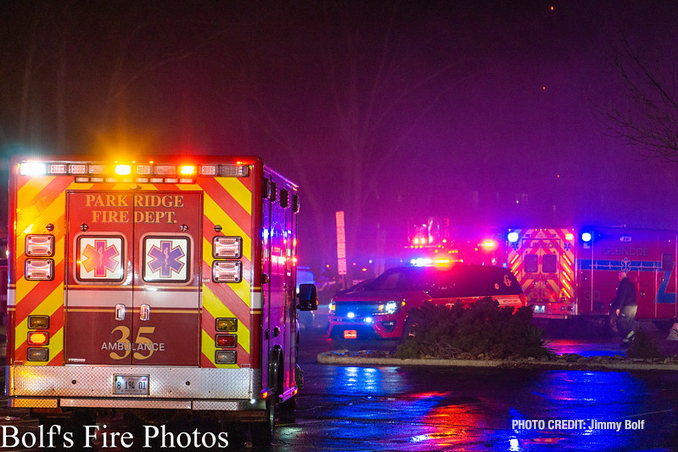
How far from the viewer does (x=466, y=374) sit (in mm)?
15836

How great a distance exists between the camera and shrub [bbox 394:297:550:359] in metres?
17.1

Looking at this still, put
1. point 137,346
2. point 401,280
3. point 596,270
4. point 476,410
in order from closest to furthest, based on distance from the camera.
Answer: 1. point 137,346
2. point 476,410
3. point 401,280
4. point 596,270

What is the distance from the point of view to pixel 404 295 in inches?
747

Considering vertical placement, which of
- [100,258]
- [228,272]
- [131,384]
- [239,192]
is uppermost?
[239,192]

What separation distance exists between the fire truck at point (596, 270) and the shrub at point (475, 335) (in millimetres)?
6576

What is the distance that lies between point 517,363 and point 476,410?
5.24 m

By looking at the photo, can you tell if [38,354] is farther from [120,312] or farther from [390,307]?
[390,307]

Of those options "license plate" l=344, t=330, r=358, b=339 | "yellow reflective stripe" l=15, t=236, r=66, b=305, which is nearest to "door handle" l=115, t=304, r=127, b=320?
"yellow reflective stripe" l=15, t=236, r=66, b=305

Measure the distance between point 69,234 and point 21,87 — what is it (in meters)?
24.3

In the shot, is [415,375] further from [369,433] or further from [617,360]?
[369,433]

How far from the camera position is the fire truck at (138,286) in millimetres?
8617

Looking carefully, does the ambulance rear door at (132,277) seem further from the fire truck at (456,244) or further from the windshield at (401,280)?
the fire truck at (456,244)

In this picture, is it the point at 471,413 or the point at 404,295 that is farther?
the point at 404,295

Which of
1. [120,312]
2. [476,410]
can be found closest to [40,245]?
[120,312]
